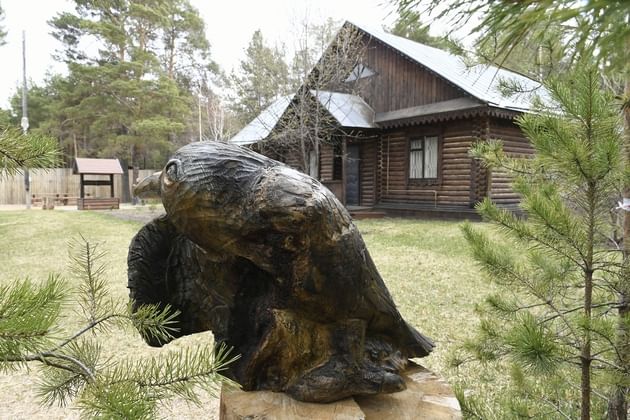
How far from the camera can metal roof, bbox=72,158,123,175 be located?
19.0 m

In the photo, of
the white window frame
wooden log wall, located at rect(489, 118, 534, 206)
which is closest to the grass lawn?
the white window frame

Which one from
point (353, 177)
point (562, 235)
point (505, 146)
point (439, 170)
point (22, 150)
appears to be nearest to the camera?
point (22, 150)

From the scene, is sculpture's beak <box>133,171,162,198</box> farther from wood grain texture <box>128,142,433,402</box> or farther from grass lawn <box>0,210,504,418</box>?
grass lawn <box>0,210,504,418</box>

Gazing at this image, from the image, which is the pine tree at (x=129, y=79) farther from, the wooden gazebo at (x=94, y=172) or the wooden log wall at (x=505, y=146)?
the wooden log wall at (x=505, y=146)

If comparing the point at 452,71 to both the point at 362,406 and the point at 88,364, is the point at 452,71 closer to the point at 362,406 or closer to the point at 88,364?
the point at 362,406

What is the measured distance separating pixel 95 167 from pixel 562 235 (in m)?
21.1

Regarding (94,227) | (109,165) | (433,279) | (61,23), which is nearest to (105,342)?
(433,279)

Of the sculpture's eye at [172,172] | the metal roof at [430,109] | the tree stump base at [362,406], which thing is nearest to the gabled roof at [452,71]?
the metal roof at [430,109]

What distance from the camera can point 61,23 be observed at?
21375 mm

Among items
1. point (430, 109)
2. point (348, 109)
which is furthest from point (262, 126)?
point (430, 109)

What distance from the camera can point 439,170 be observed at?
12.7 metres

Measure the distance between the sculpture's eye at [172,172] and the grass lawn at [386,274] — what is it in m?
0.46

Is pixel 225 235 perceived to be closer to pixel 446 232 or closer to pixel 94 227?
pixel 446 232

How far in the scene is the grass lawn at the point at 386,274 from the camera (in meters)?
3.54
